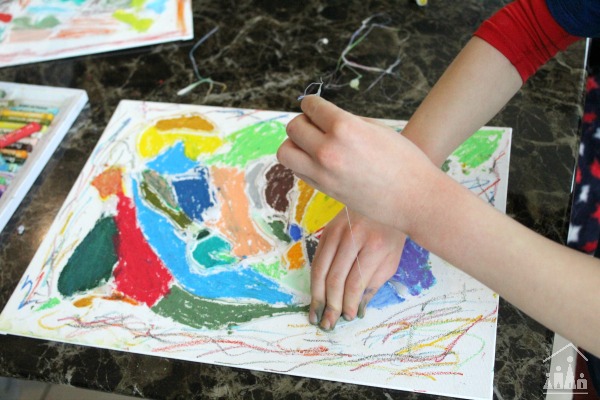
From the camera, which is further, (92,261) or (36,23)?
(36,23)

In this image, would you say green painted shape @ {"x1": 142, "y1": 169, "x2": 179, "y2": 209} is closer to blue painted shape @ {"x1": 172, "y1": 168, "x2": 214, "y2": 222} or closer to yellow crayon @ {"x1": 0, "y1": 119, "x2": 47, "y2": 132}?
blue painted shape @ {"x1": 172, "y1": 168, "x2": 214, "y2": 222}

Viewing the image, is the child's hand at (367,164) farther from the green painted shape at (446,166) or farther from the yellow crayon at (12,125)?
the yellow crayon at (12,125)

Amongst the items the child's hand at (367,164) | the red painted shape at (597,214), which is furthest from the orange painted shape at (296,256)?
the red painted shape at (597,214)

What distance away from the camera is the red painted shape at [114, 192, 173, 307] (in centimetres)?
91

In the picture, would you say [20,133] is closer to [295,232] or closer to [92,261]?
[92,261]

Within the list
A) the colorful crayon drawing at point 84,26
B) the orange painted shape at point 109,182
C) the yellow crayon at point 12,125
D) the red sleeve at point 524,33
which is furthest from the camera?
the colorful crayon drawing at point 84,26

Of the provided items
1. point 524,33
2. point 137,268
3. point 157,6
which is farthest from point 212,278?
point 157,6

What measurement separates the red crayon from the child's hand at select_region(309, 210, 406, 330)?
629 mm

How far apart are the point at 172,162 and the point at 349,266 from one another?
1.32 ft

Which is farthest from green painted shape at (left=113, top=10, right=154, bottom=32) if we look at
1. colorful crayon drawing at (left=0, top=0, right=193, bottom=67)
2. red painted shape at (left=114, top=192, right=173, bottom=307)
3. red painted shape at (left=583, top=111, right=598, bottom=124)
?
red painted shape at (left=583, top=111, right=598, bottom=124)

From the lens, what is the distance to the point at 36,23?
1.36m

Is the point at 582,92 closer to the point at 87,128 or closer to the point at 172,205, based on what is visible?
the point at 172,205

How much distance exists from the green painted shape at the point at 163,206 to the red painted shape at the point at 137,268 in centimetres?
4

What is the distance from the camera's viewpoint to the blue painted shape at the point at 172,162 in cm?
107
